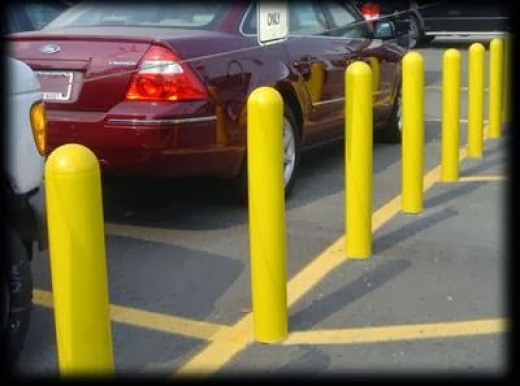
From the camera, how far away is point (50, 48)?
5352mm

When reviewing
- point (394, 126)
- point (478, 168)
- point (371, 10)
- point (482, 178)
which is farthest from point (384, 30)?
point (371, 10)

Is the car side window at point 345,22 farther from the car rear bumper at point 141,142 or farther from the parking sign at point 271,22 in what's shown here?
the car rear bumper at point 141,142

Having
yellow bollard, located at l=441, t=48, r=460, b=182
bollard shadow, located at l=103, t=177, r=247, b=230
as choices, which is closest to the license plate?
bollard shadow, located at l=103, t=177, r=247, b=230

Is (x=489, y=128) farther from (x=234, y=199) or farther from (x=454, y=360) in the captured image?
(x=454, y=360)

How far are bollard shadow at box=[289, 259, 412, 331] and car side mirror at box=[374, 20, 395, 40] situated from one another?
124 inches

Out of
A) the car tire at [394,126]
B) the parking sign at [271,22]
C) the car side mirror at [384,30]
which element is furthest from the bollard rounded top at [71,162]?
the car tire at [394,126]

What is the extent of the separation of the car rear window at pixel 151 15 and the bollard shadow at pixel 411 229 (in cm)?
178

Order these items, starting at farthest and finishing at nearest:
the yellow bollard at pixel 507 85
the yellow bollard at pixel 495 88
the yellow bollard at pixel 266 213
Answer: the yellow bollard at pixel 507 85 < the yellow bollard at pixel 495 88 < the yellow bollard at pixel 266 213

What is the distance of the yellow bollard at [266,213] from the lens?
3.95m

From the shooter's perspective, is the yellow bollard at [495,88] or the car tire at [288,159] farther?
the yellow bollard at [495,88]

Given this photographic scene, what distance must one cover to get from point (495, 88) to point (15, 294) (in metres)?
6.05

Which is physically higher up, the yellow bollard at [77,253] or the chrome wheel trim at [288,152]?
the yellow bollard at [77,253]

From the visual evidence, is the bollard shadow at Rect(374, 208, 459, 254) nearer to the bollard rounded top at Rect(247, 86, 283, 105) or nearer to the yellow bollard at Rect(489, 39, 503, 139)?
the bollard rounded top at Rect(247, 86, 283, 105)

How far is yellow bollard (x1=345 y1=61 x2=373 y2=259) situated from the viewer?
5059 millimetres
